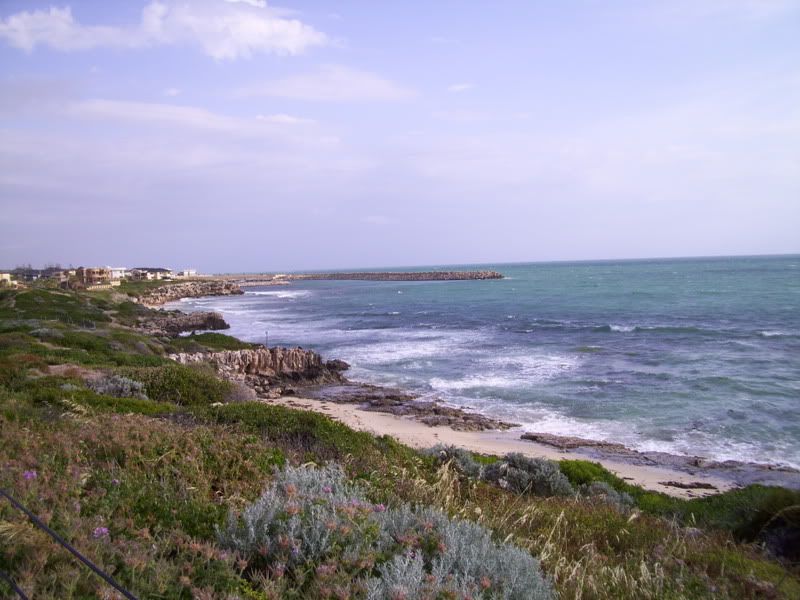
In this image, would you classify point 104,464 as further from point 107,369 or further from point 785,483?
point 785,483

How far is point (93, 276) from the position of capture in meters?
85.6

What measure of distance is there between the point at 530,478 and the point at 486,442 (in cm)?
700

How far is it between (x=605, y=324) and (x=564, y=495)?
1482 inches

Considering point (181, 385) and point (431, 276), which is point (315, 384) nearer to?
point (181, 385)

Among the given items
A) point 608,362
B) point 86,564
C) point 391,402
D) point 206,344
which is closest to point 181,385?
point 391,402

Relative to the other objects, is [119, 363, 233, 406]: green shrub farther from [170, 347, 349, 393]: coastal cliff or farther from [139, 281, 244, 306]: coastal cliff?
[139, 281, 244, 306]: coastal cliff

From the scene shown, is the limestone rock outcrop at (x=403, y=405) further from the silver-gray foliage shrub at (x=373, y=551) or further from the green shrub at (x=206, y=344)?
the silver-gray foliage shrub at (x=373, y=551)

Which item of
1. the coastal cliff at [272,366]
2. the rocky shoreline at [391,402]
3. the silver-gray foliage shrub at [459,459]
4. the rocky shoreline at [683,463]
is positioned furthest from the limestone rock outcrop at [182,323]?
the silver-gray foliage shrub at [459,459]

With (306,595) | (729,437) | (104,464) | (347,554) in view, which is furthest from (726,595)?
(729,437)

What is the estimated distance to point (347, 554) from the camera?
11.3 feet

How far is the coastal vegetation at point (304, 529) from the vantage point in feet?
10.3

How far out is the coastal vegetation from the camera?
3.15 meters

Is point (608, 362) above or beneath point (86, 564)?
beneath

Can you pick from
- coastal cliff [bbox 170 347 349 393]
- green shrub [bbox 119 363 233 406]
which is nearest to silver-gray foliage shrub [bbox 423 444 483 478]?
green shrub [bbox 119 363 233 406]
